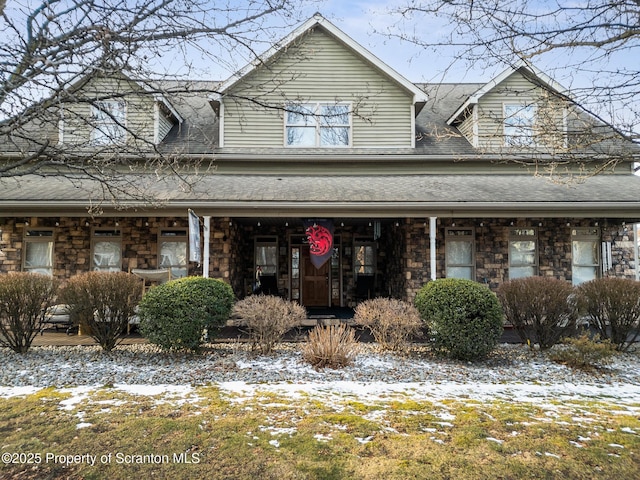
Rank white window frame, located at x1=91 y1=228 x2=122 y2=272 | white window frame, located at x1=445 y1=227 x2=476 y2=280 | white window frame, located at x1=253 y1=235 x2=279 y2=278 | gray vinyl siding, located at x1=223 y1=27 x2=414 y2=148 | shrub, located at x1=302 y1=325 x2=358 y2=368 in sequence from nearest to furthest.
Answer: shrub, located at x1=302 y1=325 x2=358 y2=368 < white window frame, located at x1=91 y1=228 x2=122 y2=272 < white window frame, located at x1=445 y1=227 x2=476 y2=280 < gray vinyl siding, located at x1=223 y1=27 x2=414 y2=148 < white window frame, located at x1=253 y1=235 x2=279 y2=278

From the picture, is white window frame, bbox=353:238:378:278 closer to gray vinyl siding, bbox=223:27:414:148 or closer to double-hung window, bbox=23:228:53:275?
gray vinyl siding, bbox=223:27:414:148

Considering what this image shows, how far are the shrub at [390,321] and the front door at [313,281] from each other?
202 inches

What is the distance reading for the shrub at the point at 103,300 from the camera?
6.43 metres

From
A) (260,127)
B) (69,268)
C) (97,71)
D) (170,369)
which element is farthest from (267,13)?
(69,268)

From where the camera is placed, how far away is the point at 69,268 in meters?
9.81

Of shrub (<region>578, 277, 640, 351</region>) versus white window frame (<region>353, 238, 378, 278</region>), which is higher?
white window frame (<region>353, 238, 378, 278</region>)

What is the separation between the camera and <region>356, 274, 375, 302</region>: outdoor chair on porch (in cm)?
1179

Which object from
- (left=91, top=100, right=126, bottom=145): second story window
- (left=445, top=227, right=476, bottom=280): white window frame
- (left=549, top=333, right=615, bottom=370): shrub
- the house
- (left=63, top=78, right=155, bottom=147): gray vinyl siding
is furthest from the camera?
(left=445, top=227, right=476, bottom=280): white window frame

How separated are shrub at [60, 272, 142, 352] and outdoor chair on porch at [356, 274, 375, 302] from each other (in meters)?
6.59

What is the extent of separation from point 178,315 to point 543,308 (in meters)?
5.77

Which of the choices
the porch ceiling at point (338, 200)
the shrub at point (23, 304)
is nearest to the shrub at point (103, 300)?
the shrub at point (23, 304)

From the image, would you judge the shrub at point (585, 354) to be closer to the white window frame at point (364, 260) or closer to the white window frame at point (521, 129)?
the white window frame at point (521, 129)

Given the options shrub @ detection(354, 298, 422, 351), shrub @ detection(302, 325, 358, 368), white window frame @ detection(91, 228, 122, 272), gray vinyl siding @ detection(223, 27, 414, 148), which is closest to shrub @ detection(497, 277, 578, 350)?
shrub @ detection(354, 298, 422, 351)

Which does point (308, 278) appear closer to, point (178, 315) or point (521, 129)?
point (178, 315)
